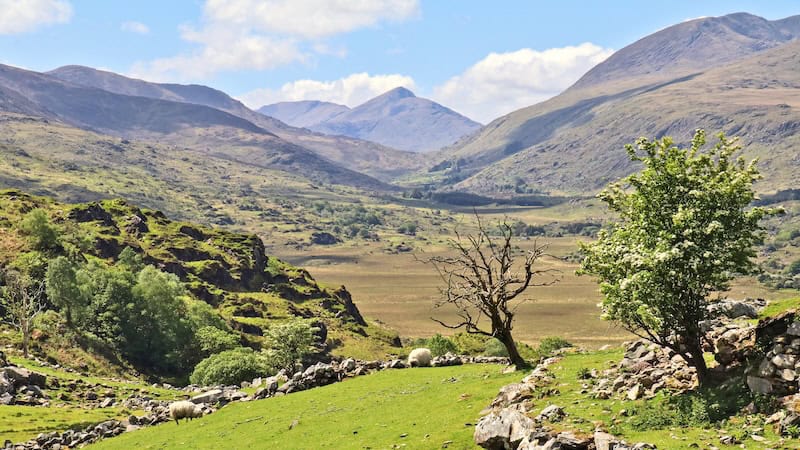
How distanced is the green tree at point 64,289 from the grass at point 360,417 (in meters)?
62.1

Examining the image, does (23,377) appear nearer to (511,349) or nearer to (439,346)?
(511,349)

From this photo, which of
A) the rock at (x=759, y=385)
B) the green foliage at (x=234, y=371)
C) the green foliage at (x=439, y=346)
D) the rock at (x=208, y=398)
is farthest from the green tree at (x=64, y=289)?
the rock at (x=759, y=385)

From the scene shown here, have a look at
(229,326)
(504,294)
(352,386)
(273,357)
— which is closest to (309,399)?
(352,386)

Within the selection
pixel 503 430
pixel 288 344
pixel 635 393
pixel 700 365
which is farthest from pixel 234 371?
pixel 700 365

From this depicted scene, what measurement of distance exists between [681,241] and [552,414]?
11.3 meters

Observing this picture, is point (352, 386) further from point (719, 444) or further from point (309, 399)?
point (719, 444)

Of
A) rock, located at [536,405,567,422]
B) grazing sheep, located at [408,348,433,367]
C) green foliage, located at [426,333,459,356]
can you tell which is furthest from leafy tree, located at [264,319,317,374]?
rock, located at [536,405,567,422]

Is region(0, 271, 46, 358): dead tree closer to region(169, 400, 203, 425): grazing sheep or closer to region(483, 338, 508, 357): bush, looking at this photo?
region(169, 400, 203, 425): grazing sheep

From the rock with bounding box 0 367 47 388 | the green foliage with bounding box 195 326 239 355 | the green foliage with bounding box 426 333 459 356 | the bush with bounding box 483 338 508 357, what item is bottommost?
the bush with bounding box 483 338 508 357

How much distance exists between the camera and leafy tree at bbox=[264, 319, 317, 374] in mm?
98000

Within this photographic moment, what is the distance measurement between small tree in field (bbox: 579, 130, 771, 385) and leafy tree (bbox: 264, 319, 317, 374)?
74.5 meters

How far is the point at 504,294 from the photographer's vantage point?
47.8 meters

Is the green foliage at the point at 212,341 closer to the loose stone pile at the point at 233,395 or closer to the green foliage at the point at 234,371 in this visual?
the green foliage at the point at 234,371

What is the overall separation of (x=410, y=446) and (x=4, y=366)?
6400 cm
